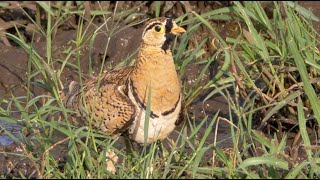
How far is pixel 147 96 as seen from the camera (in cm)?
576

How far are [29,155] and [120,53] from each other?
10.1ft

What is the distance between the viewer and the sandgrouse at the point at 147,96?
577 centimetres

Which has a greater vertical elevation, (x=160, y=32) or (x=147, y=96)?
(x=160, y=32)

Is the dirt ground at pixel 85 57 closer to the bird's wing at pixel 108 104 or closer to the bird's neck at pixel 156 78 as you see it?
the bird's wing at pixel 108 104

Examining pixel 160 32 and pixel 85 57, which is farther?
pixel 85 57

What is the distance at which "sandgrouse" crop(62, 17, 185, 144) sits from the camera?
577 cm

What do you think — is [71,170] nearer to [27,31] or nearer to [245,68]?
[245,68]

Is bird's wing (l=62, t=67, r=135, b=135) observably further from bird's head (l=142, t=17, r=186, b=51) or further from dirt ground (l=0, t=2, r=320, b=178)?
dirt ground (l=0, t=2, r=320, b=178)

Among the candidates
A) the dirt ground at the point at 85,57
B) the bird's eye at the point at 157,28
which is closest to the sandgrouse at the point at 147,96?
the bird's eye at the point at 157,28

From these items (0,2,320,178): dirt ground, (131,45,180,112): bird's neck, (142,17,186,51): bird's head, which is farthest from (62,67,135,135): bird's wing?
(0,2,320,178): dirt ground

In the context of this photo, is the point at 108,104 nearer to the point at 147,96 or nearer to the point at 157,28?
the point at 147,96

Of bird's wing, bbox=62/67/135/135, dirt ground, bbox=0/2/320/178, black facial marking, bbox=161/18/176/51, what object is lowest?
dirt ground, bbox=0/2/320/178

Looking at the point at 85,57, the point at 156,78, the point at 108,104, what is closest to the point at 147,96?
the point at 156,78

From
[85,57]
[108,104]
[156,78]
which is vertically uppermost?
[156,78]
